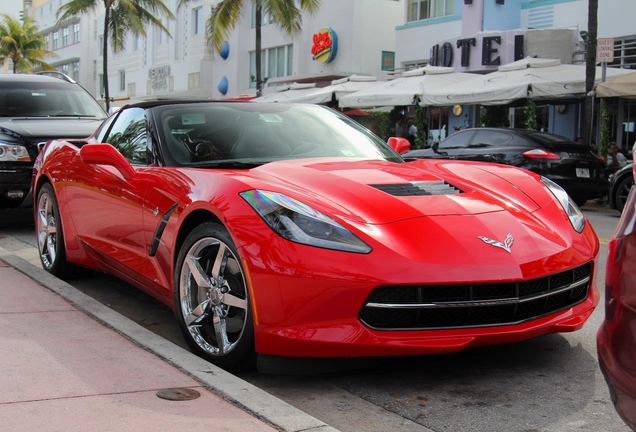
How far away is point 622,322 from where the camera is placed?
89.0 inches

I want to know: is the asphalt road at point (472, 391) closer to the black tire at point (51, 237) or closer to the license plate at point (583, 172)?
the black tire at point (51, 237)

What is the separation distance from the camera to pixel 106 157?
193 inches

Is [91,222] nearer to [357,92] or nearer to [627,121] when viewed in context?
[357,92]

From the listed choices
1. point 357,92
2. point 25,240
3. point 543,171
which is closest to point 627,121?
point 357,92

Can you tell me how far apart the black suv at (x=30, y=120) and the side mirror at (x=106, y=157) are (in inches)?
172

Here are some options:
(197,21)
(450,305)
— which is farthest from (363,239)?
(197,21)

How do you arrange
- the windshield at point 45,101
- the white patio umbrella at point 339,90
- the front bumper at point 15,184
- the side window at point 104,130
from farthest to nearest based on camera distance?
1. the white patio umbrella at point 339,90
2. the windshield at point 45,101
3. the front bumper at point 15,184
4. the side window at point 104,130

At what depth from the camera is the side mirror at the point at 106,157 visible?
4.89m

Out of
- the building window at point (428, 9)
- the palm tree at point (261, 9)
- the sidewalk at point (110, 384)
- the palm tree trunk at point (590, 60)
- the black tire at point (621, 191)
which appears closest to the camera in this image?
the sidewalk at point (110, 384)

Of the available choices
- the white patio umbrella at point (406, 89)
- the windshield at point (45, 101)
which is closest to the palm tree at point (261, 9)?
the white patio umbrella at point (406, 89)

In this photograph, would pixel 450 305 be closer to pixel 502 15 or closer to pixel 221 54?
pixel 502 15

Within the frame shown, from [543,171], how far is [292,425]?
11.5 metres

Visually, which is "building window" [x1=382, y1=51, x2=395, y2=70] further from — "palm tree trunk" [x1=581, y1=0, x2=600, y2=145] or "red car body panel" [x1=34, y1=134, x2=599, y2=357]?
"red car body panel" [x1=34, y1=134, x2=599, y2=357]

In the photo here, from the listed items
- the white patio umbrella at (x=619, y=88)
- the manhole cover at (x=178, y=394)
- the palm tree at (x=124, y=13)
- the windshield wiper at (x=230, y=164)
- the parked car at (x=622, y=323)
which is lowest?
the manhole cover at (x=178, y=394)
